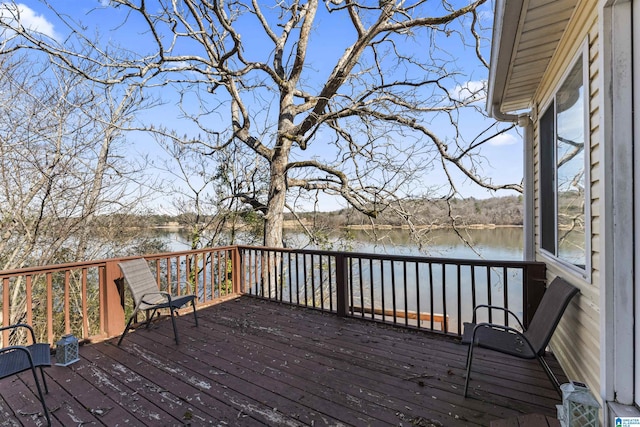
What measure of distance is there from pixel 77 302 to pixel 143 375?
20.6 ft

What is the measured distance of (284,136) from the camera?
7219 millimetres

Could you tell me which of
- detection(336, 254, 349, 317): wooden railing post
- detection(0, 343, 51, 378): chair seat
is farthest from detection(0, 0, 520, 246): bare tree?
detection(0, 343, 51, 378): chair seat

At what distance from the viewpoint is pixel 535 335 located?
8.03 ft

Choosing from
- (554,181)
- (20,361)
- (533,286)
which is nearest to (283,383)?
(20,361)

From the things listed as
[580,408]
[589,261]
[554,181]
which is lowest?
[580,408]

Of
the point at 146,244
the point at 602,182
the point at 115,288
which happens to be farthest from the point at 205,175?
the point at 602,182

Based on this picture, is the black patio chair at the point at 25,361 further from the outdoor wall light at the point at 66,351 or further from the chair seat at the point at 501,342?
the chair seat at the point at 501,342

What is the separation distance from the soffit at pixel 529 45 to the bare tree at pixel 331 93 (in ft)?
11.2

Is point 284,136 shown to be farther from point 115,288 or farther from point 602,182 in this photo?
point 602,182

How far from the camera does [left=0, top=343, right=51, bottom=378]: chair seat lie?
2.10m

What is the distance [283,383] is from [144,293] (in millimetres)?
2081

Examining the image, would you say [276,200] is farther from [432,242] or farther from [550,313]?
[550,313]

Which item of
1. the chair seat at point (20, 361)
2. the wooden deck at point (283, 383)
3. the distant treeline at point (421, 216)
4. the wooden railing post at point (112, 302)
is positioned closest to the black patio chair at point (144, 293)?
the wooden railing post at point (112, 302)

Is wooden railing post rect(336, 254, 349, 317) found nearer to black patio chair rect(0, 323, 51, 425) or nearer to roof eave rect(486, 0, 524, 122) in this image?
roof eave rect(486, 0, 524, 122)
